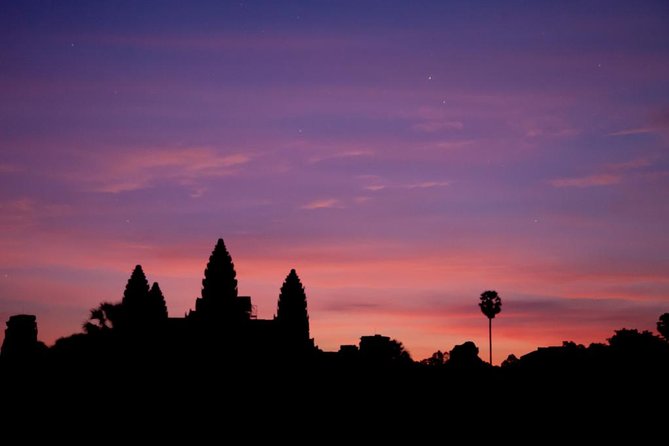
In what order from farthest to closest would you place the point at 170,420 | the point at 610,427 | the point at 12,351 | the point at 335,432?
the point at 170,420 < the point at 335,432 < the point at 610,427 < the point at 12,351

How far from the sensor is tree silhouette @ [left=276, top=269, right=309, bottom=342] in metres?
75.6

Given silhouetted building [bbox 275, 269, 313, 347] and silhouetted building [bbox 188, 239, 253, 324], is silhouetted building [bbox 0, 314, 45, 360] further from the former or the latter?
silhouetted building [bbox 188, 239, 253, 324]

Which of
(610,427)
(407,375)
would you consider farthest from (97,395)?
(610,427)

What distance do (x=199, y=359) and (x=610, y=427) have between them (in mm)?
25459

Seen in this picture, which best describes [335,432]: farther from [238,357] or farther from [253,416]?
[238,357]

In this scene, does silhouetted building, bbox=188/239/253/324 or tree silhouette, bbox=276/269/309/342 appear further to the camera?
silhouetted building, bbox=188/239/253/324

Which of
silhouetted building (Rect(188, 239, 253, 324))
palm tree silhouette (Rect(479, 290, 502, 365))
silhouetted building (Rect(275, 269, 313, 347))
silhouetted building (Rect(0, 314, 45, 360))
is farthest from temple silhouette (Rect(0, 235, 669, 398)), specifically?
palm tree silhouette (Rect(479, 290, 502, 365))

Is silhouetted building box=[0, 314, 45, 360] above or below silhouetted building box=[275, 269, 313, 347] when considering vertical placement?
below

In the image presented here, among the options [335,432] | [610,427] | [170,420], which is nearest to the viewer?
[610,427]

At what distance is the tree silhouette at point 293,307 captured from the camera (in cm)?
7562

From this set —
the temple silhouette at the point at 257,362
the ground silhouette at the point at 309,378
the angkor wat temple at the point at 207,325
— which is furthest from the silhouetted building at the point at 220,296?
the ground silhouette at the point at 309,378

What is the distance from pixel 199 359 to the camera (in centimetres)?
5141

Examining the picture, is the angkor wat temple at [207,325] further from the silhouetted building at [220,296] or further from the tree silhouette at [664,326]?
the tree silhouette at [664,326]

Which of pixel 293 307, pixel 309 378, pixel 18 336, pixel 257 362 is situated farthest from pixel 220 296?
pixel 18 336
